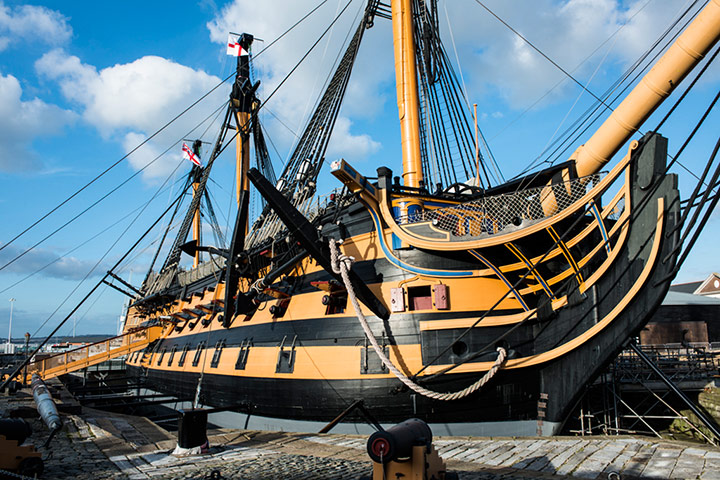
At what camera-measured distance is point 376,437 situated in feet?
12.8

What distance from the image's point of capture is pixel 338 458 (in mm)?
7051

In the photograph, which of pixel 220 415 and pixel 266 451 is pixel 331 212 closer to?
pixel 266 451

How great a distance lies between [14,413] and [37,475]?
5.63 metres

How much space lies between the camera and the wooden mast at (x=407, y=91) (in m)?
13.4

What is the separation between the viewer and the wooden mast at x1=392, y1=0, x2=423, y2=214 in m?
13.4

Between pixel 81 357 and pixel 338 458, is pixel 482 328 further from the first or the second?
pixel 81 357

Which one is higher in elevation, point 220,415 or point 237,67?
point 237,67

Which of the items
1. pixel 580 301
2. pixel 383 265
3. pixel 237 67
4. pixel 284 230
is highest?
pixel 237 67

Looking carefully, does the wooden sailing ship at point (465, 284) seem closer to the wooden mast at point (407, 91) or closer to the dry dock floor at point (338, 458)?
the wooden mast at point (407, 91)

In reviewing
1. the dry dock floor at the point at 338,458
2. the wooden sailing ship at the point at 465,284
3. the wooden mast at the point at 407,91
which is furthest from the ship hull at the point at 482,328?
the wooden mast at the point at 407,91

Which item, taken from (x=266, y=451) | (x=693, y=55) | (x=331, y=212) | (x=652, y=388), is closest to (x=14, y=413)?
(x=266, y=451)

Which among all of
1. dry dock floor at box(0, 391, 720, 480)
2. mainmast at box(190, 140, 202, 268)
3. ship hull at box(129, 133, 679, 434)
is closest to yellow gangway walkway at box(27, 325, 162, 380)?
mainmast at box(190, 140, 202, 268)

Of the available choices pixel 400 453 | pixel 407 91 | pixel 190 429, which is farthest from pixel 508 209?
pixel 190 429

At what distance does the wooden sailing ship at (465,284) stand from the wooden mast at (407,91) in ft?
0.15
